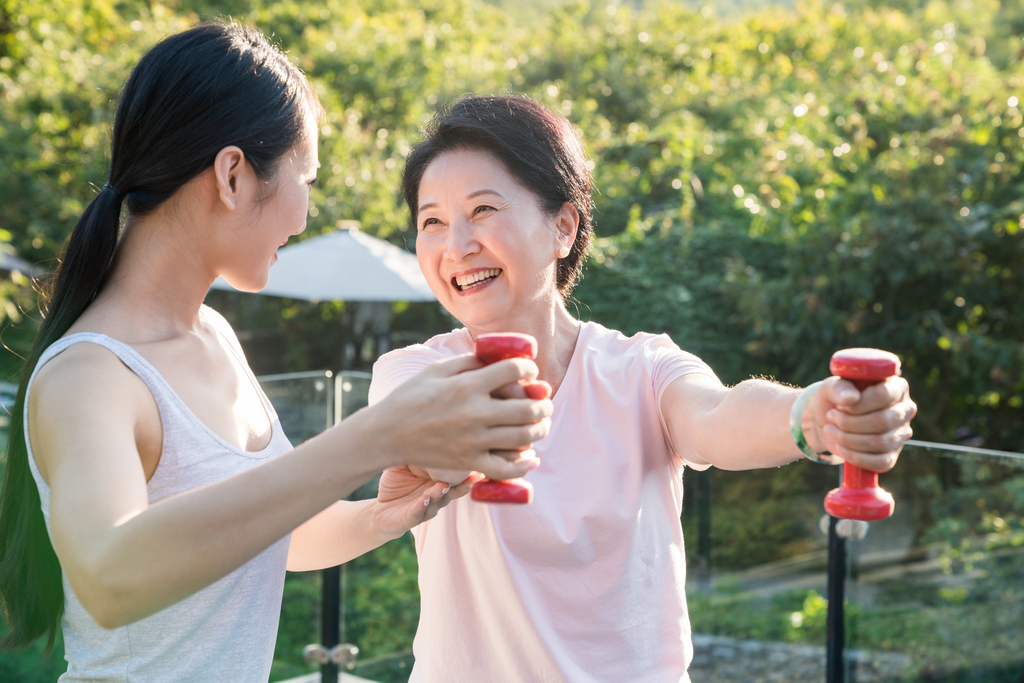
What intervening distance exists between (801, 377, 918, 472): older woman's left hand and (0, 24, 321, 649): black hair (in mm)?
1035

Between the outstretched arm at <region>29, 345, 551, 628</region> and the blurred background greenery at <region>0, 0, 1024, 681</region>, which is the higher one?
the blurred background greenery at <region>0, 0, 1024, 681</region>

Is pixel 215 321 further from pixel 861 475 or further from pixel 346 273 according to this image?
pixel 346 273

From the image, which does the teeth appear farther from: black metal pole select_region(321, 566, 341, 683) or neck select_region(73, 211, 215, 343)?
black metal pole select_region(321, 566, 341, 683)

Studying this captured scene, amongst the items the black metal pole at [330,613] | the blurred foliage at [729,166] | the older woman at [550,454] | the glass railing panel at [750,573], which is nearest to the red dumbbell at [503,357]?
the older woman at [550,454]

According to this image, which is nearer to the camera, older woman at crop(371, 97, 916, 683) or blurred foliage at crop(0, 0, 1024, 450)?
older woman at crop(371, 97, 916, 683)

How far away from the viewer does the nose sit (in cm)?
190

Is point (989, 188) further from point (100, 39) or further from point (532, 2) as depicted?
point (532, 2)

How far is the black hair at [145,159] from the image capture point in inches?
59.7

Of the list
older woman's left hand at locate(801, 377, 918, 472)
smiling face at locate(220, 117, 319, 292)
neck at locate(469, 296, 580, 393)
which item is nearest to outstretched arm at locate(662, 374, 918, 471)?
older woman's left hand at locate(801, 377, 918, 472)

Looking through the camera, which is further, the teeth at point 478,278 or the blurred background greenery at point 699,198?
the blurred background greenery at point 699,198

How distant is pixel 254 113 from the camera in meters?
1.56

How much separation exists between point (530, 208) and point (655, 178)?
7873mm

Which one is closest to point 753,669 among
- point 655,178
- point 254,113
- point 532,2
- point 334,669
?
point 334,669

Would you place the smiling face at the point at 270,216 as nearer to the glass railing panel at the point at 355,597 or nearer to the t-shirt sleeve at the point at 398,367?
the t-shirt sleeve at the point at 398,367
